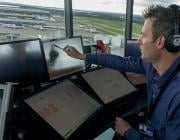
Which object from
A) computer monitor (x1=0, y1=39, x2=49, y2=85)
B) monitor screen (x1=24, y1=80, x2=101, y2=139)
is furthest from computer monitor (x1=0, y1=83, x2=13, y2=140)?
computer monitor (x1=0, y1=39, x2=49, y2=85)

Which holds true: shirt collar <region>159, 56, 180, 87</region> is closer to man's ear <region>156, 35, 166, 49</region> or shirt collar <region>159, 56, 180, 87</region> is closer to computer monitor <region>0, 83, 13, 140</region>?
man's ear <region>156, 35, 166, 49</region>

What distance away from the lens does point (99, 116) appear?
5.80 feet

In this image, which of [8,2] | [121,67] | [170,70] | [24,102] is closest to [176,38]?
[170,70]

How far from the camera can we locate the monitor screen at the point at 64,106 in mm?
1438

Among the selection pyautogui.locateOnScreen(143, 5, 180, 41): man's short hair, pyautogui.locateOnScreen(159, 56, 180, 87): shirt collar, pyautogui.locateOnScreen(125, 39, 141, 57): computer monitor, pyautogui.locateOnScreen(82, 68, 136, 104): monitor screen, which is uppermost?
pyautogui.locateOnScreen(143, 5, 180, 41): man's short hair

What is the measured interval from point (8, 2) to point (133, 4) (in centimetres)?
195

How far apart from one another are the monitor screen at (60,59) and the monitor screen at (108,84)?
0.68 ft

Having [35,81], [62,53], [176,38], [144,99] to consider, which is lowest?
[144,99]

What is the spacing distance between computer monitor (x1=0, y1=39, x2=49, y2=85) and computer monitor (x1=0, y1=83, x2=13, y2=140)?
61cm

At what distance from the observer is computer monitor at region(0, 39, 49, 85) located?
1.67 meters

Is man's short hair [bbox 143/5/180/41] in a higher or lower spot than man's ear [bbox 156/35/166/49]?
→ higher

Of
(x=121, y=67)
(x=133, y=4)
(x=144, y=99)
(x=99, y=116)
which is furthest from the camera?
(x=133, y=4)

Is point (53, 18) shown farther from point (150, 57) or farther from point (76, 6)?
point (150, 57)

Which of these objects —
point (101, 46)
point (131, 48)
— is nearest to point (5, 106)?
point (101, 46)
